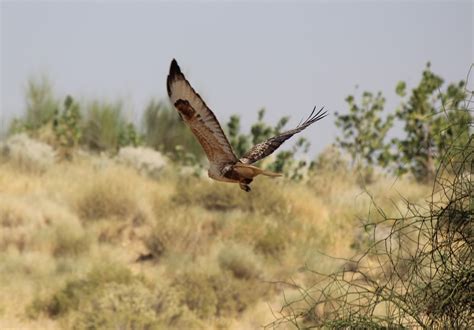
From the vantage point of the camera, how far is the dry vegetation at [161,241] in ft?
45.0

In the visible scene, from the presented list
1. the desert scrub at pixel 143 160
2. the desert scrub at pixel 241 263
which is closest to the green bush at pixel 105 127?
the desert scrub at pixel 143 160

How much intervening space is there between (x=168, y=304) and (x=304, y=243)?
405cm

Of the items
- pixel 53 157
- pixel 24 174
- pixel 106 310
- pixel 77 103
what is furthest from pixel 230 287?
pixel 77 103

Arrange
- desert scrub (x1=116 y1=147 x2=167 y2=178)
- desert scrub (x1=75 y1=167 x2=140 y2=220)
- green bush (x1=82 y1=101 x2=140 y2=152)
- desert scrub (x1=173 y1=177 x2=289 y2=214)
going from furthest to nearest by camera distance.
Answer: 1. green bush (x1=82 y1=101 x2=140 y2=152)
2. desert scrub (x1=116 y1=147 x2=167 y2=178)
3. desert scrub (x1=173 y1=177 x2=289 y2=214)
4. desert scrub (x1=75 y1=167 x2=140 y2=220)

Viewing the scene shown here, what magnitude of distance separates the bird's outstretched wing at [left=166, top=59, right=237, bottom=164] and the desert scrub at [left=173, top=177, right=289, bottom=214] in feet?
43.1

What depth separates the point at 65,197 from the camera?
64.8 feet

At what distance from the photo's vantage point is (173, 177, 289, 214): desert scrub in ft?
63.0

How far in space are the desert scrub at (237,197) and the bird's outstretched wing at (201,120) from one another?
43.1ft

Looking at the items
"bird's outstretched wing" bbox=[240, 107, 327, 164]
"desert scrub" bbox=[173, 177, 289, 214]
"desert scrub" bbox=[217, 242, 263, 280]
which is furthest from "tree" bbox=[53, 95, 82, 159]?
"bird's outstretched wing" bbox=[240, 107, 327, 164]

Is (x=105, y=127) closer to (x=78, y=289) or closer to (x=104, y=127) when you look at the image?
(x=104, y=127)

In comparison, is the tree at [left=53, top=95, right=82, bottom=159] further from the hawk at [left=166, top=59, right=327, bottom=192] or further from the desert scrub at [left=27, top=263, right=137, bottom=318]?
the hawk at [left=166, top=59, right=327, bottom=192]

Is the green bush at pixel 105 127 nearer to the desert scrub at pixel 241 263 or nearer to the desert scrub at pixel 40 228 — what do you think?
the desert scrub at pixel 40 228

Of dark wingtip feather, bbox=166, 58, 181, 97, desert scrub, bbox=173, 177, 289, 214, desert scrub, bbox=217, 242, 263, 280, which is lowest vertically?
dark wingtip feather, bbox=166, 58, 181, 97

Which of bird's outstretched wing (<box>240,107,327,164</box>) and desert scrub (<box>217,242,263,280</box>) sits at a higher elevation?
desert scrub (<box>217,242,263,280</box>)
